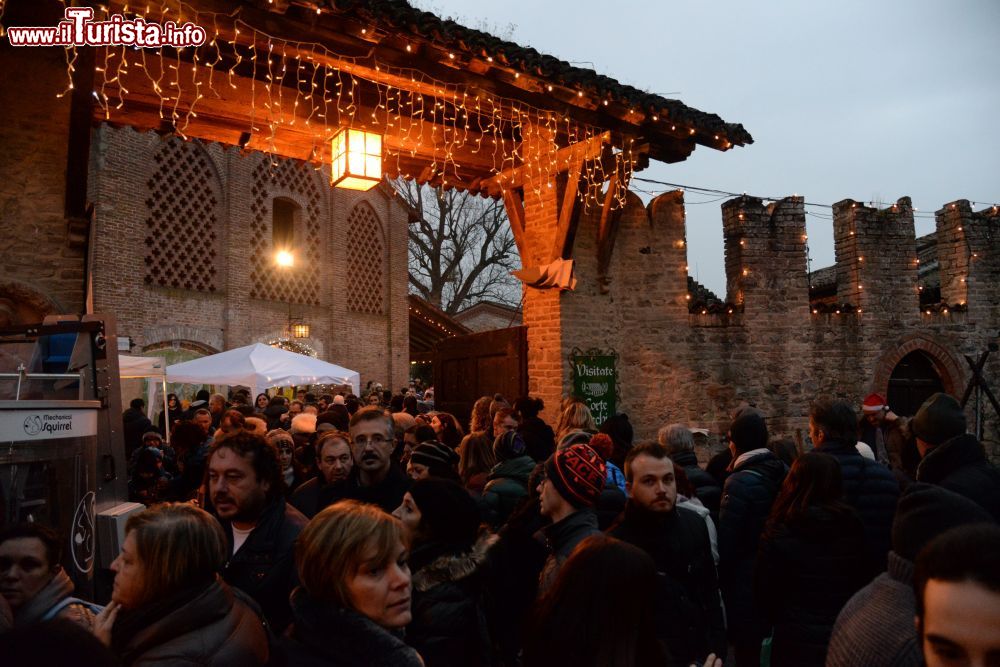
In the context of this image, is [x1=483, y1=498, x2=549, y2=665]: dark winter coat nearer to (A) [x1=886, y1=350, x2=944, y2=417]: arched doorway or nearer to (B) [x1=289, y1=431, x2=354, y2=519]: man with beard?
(B) [x1=289, y1=431, x2=354, y2=519]: man with beard

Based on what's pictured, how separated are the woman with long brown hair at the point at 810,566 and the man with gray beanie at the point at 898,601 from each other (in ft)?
3.09

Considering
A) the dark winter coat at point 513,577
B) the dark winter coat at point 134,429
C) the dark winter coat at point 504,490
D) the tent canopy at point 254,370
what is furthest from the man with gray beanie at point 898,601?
the tent canopy at point 254,370

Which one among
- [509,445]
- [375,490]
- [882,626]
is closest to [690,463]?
[509,445]

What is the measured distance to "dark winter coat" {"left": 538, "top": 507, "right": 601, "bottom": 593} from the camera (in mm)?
2627

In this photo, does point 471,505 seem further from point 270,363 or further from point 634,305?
point 270,363

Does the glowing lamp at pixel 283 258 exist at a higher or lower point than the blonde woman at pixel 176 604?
higher

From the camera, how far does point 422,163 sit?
28.2 ft

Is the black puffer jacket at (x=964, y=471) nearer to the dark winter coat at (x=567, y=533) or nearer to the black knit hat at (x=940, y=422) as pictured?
the black knit hat at (x=940, y=422)

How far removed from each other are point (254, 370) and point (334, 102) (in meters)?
4.28

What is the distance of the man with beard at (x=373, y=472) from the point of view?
373cm

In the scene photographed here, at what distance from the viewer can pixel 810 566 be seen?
287cm

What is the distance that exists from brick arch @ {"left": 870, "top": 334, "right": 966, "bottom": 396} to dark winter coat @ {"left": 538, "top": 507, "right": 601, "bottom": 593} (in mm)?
9855

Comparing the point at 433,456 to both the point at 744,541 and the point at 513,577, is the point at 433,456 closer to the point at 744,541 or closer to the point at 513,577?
the point at 513,577

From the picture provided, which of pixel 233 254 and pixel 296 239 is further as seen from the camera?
pixel 296 239
